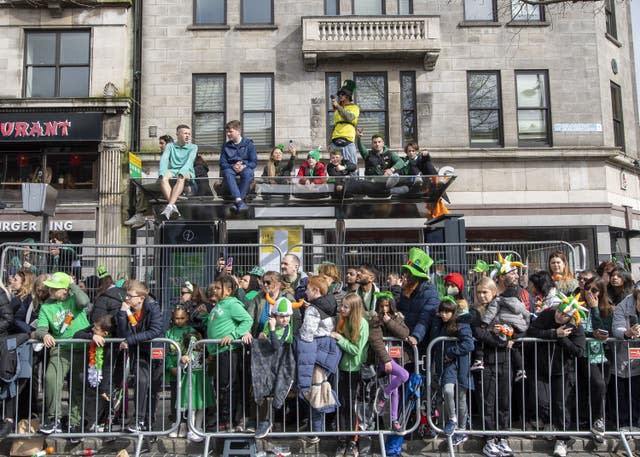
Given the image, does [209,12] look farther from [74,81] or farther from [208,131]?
[74,81]

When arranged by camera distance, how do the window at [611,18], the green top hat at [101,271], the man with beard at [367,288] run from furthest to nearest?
the window at [611,18]
the green top hat at [101,271]
the man with beard at [367,288]

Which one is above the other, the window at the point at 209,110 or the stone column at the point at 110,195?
the window at the point at 209,110

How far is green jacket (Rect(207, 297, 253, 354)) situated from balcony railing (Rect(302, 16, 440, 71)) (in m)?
12.3

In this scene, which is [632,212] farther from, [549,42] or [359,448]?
[359,448]

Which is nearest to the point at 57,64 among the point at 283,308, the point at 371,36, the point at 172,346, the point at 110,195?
the point at 110,195

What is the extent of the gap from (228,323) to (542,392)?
3.48 metres

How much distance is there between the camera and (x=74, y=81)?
17688mm

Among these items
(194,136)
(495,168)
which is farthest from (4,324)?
(495,168)

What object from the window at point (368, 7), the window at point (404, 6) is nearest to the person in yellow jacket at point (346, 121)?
the window at point (368, 7)

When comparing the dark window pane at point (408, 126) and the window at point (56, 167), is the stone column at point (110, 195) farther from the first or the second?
the dark window pane at point (408, 126)

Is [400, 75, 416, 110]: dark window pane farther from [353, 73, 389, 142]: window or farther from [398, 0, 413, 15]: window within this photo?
[398, 0, 413, 15]: window

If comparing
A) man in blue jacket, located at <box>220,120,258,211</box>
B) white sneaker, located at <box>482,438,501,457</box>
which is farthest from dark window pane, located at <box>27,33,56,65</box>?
white sneaker, located at <box>482,438,501,457</box>

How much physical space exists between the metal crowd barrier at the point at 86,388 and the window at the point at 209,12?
13.9m

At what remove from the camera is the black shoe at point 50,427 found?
19.8ft
